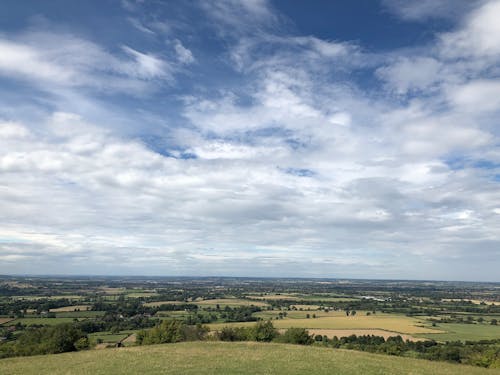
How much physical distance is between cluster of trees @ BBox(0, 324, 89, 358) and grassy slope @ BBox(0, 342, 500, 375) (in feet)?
32.4

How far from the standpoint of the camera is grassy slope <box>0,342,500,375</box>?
24.6 meters

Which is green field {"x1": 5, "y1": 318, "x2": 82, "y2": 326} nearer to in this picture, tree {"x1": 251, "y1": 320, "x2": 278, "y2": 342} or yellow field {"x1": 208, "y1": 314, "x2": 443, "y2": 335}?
yellow field {"x1": 208, "y1": 314, "x2": 443, "y2": 335}

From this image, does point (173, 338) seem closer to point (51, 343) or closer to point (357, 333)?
point (51, 343)

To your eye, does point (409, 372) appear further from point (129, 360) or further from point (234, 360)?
point (129, 360)

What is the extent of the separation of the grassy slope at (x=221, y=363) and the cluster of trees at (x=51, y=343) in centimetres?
988

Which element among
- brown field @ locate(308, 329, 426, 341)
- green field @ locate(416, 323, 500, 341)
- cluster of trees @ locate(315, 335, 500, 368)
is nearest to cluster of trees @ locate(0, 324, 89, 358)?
cluster of trees @ locate(315, 335, 500, 368)

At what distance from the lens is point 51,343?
40.5m

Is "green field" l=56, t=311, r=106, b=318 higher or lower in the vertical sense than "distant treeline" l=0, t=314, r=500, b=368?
lower

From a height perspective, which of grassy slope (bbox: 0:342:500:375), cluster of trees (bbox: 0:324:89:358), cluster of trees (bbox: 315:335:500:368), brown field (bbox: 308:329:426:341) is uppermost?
grassy slope (bbox: 0:342:500:375)

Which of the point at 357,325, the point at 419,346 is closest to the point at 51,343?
the point at 419,346

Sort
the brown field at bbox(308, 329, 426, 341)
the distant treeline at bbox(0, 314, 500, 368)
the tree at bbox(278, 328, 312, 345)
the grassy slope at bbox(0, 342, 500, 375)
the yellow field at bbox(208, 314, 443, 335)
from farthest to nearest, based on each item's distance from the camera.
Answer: the yellow field at bbox(208, 314, 443, 335) < the brown field at bbox(308, 329, 426, 341) < the tree at bbox(278, 328, 312, 345) < the distant treeline at bbox(0, 314, 500, 368) < the grassy slope at bbox(0, 342, 500, 375)

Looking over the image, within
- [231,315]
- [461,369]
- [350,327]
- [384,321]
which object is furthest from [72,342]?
[384,321]

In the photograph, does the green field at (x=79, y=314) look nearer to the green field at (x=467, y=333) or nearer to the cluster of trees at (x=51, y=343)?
the cluster of trees at (x=51, y=343)

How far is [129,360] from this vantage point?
2839 cm
